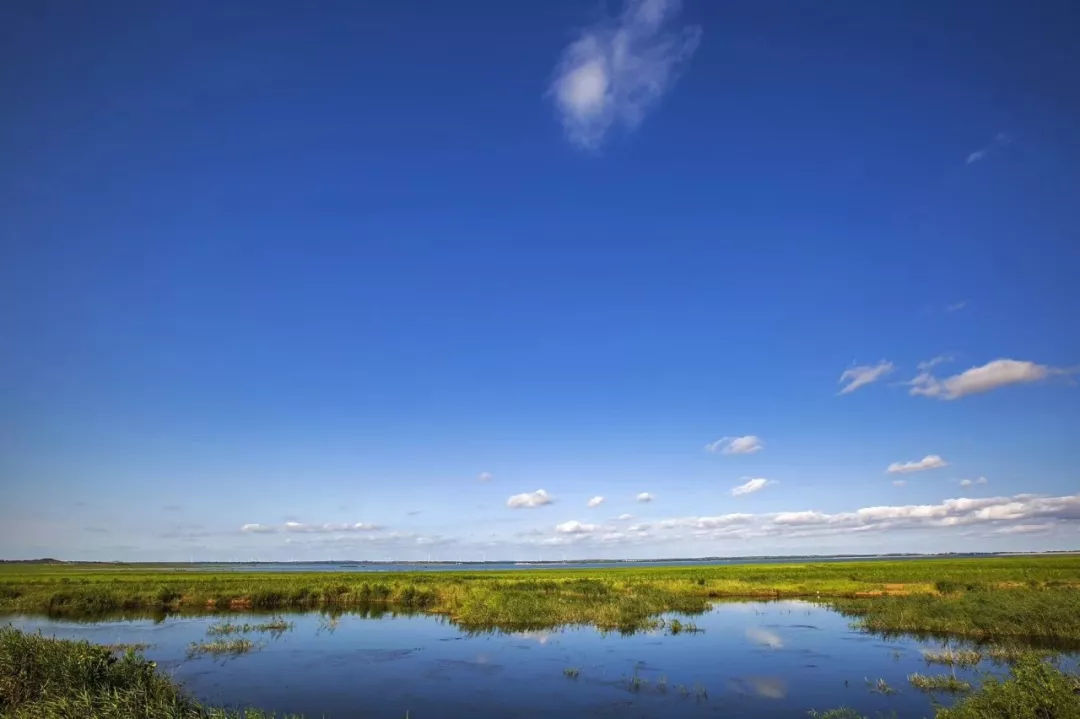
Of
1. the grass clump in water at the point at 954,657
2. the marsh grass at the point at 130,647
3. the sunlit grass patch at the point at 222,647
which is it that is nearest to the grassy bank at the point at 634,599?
the grass clump in water at the point at 954,657

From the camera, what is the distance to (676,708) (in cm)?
2102

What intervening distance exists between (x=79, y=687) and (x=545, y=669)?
710 inches

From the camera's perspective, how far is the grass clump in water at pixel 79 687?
550 inches

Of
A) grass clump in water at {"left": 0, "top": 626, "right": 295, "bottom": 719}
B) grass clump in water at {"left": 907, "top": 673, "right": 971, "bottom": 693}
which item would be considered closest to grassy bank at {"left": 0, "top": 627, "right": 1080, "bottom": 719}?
grass clump in water at {"left": 0, "top": 626, "right": 295, "bottom": 719}

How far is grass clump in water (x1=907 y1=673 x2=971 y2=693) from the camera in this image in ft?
71.3

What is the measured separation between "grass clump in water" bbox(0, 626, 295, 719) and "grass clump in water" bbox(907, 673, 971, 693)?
23193 millimetres

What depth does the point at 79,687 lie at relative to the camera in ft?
50.7

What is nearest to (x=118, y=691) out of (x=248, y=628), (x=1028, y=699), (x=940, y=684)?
(x=1028, y=699)

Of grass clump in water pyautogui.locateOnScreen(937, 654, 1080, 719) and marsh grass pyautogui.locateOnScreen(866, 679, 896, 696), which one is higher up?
grass clump in water pyautogui.locateOnScreen(937, 654, 1080, 719)

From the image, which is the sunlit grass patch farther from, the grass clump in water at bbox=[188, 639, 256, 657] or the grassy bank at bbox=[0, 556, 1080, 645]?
the grassy bank at bbox=[0, 556, 1080, 645]

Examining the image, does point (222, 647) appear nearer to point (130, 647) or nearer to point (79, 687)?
point (130, 647)

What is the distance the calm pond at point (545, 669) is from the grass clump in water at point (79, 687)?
19.1ft

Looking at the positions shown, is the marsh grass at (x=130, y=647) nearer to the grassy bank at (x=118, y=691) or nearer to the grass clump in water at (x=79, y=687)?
the grass clump in water at (x=79, y=687)

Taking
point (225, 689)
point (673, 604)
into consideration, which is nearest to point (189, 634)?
point (225, 689)
